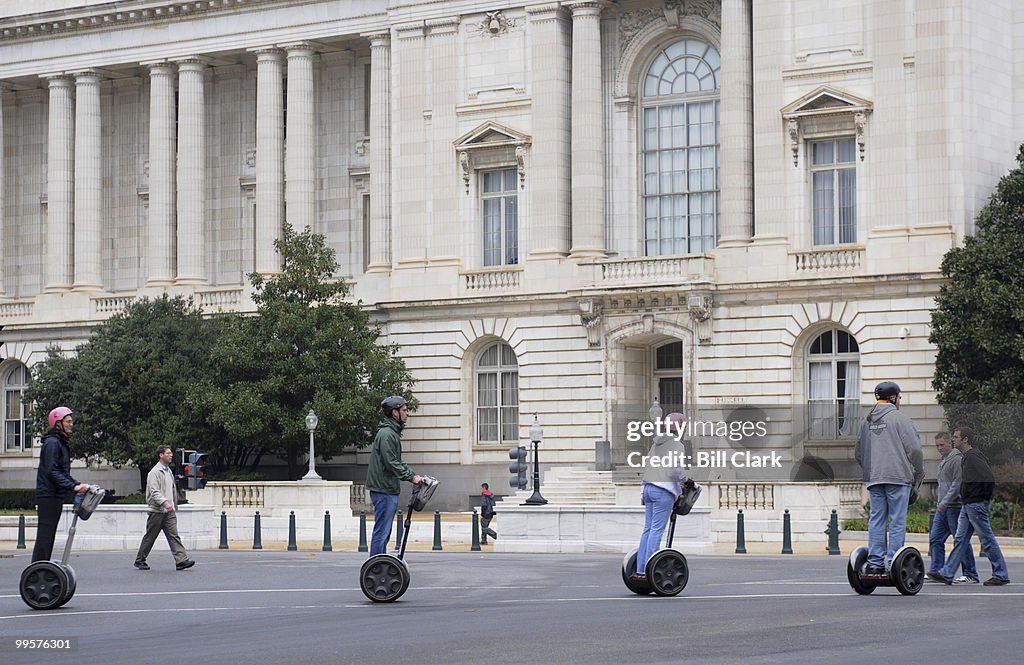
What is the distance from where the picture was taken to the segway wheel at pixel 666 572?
21141mm

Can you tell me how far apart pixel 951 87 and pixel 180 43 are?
1152 inches

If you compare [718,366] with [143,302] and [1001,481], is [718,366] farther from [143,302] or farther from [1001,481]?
[143,302]

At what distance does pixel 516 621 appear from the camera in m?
18.5

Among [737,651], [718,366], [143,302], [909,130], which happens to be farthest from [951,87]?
[737,651]

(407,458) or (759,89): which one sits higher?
(759,89)

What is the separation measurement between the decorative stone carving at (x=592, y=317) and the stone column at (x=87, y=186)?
2135cm

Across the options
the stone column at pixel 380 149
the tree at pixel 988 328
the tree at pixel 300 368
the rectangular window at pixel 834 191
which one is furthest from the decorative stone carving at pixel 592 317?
the tree at pixel 988 328

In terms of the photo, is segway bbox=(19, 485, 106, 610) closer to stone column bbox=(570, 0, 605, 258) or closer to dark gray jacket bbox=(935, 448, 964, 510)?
dark gray jacket bbox=(935, 448, 964, 510)

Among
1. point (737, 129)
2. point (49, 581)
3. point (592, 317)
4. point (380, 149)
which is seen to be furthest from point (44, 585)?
point (380, 149)

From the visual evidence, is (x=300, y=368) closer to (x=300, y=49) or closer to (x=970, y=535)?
(x=300, y=49)

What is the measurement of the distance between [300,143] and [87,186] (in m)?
9.63

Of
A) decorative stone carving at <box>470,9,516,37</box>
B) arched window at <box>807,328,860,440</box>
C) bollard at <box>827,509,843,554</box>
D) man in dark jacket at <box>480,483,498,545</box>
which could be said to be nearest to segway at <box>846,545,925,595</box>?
bollard at <box>827,509,843,554</box>

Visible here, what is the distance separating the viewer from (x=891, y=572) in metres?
20.8

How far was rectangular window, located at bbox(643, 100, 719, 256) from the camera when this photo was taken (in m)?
57.0
